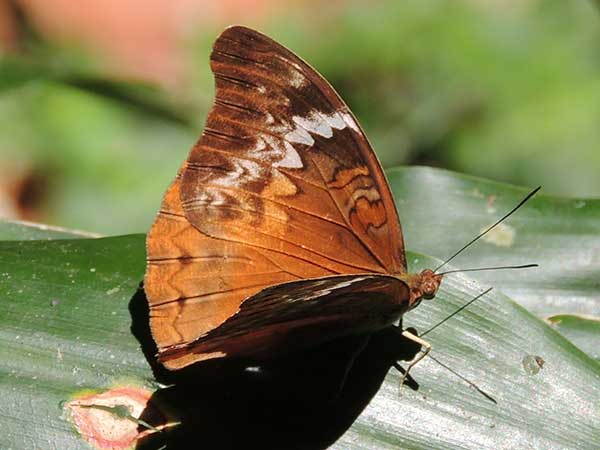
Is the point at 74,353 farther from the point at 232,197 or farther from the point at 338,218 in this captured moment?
the point at 338,218

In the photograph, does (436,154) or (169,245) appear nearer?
(169,245)

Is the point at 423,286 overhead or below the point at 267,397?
overhead

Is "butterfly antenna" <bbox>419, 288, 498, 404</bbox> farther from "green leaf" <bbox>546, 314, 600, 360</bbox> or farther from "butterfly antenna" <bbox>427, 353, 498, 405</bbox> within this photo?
"green leaf" <bbox>546, 314, 600, 360</bbox>

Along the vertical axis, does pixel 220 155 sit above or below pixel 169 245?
above

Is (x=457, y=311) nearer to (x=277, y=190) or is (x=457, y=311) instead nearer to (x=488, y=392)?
(x=488, y=392)

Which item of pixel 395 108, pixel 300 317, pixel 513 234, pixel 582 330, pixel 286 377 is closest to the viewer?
pixel 300 317

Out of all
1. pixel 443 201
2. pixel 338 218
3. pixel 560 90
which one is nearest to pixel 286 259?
pixel 338 218

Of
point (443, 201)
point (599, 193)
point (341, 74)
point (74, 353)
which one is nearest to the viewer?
point (74, 353)

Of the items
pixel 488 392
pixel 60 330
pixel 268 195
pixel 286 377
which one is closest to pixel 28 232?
pixel 60 330

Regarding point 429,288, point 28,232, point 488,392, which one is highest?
point 429,288
